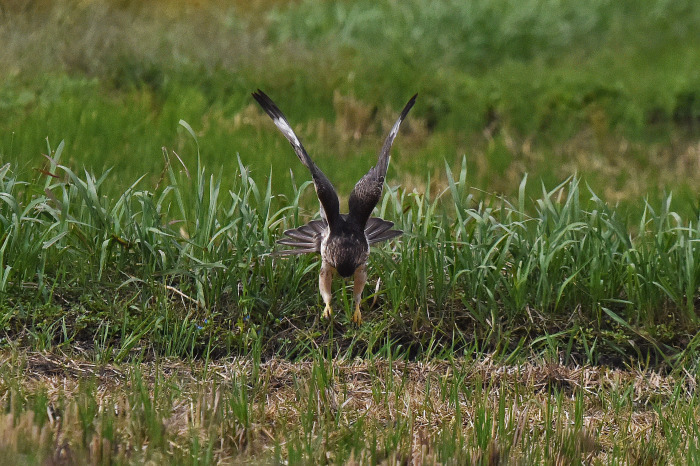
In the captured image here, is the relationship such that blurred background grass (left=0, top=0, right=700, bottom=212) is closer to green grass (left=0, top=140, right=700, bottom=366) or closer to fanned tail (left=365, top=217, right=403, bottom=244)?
green grass (left=0, top=140, right=700, bottom=366)

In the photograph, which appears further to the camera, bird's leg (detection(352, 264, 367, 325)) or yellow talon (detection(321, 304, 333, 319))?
yellow talon (detection(321, 304, 333, 319))

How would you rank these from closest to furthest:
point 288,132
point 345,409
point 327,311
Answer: point 345,409 → point 288,132 → point 327,311

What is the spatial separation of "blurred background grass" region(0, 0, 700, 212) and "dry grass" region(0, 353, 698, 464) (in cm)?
169

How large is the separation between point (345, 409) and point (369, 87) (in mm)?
5632

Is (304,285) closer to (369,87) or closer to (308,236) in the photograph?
(308,236)

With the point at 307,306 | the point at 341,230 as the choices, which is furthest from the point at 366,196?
the point at 307,306

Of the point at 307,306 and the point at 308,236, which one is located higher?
the point at 308,236

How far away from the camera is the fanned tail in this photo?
13.1 feet

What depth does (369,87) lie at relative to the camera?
353 inches

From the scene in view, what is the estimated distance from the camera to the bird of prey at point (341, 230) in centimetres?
372

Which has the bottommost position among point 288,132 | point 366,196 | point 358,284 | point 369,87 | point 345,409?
point 345,409

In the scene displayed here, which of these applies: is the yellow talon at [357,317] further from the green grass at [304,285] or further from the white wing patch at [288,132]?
the white wing patch at [288,132]

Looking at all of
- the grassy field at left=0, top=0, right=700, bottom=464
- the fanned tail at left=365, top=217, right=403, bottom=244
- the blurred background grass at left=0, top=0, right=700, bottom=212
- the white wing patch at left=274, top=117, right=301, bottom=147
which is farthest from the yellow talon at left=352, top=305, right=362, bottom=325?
the blurred background grass at left=0, top=0, right=700, bottom=212

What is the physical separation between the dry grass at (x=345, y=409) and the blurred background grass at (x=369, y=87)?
1.69m
